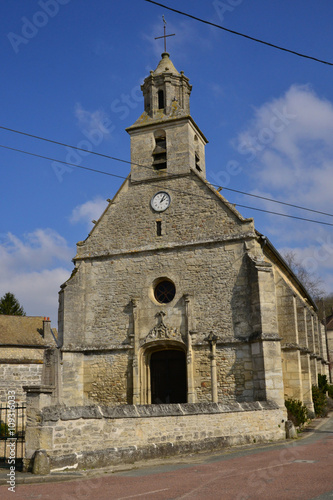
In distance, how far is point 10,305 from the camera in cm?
4362

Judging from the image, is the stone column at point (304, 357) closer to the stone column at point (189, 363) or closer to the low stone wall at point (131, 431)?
the stone column at point (189, 363)

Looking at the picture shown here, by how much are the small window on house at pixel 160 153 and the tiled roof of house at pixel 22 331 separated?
12073mm

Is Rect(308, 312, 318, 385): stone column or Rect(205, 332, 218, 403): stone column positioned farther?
Rect(308, 312, 318, 385): stone column

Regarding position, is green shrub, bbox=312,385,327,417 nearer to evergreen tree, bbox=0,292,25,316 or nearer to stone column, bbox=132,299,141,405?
stone column, bbox=132,299,141,405

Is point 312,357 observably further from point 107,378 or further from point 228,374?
point 107,378

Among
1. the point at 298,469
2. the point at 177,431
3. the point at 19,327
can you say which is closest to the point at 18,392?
the point at 19,327

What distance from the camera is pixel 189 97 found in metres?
21.3

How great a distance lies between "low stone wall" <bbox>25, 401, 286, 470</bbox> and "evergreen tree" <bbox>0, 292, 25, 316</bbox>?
107 ft

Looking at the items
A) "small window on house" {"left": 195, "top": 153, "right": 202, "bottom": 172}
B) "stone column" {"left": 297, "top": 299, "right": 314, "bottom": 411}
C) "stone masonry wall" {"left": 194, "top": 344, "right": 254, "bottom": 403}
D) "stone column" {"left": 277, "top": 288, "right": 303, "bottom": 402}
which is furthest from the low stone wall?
"small window on house" {"left": 195, "top": 153, "right": 202, "bottom": 172}

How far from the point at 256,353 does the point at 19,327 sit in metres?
15.8

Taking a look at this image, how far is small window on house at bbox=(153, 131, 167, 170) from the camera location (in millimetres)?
20000

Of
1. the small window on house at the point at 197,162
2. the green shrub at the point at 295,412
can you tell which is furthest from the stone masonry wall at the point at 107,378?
the small window on house at the point at 197,162

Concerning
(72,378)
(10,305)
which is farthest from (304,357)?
(10,305)

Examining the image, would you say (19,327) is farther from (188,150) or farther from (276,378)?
(276,378)
